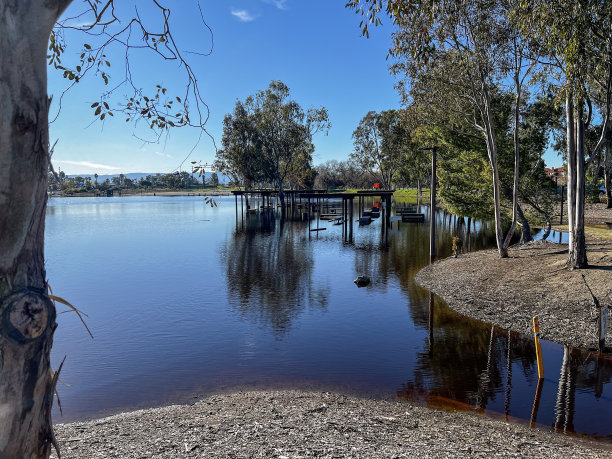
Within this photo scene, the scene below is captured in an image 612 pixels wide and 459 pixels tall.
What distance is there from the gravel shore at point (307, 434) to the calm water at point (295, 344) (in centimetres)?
107

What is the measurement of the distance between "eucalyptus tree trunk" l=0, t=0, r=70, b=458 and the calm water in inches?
292

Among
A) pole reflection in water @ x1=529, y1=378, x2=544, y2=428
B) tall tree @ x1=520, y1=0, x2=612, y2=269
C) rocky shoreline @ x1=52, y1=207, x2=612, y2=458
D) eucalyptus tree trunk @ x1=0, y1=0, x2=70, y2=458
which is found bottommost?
pole reflection in water @ x1=529, y1=378, x2=544, y2=428

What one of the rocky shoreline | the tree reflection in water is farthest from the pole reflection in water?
the tree reflection in water

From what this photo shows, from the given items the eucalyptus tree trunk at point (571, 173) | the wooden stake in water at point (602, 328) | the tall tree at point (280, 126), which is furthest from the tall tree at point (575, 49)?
the tall tree at point (280, 126)

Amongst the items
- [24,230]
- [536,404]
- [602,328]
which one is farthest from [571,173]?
[24,230]

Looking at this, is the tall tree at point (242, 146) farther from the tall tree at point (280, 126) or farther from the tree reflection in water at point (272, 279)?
the tree reflection in water at point (272, 279)

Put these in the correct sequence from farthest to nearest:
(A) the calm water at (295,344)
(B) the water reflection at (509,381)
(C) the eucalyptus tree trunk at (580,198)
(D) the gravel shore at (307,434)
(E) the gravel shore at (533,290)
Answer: (C) the eucalyptus tree trunk at (580,198) < (E) the gravel shore at (533,290) < (A) the calm water at (295,344) < (B) the water reflection at (509,381) < (D) the gravel shore at (307,434)

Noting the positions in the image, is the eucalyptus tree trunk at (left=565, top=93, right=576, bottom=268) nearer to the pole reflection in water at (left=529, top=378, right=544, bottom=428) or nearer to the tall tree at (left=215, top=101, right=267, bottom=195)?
the pole reflection in water at (left=529, top=378, right=544, bottom=428)

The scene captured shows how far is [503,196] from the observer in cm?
2609

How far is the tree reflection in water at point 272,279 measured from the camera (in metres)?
15.5

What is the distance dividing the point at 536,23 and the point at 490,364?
31.9 feet

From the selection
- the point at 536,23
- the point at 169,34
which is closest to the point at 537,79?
the point at 536,23

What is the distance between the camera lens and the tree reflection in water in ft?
50.9

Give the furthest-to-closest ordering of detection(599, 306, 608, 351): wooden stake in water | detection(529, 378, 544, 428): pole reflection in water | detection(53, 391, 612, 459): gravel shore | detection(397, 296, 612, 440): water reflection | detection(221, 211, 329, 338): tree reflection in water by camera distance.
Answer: detection(221, 211, 329, 338): tree reflection in water → detection(599, 306, 608, 351): wooden stake in water → detection(397, 296, 612, 440): water reflection → detection(529, 378, 544, 428): pole reflection in water → detection(53, 391, 612, 459): gravel shore
